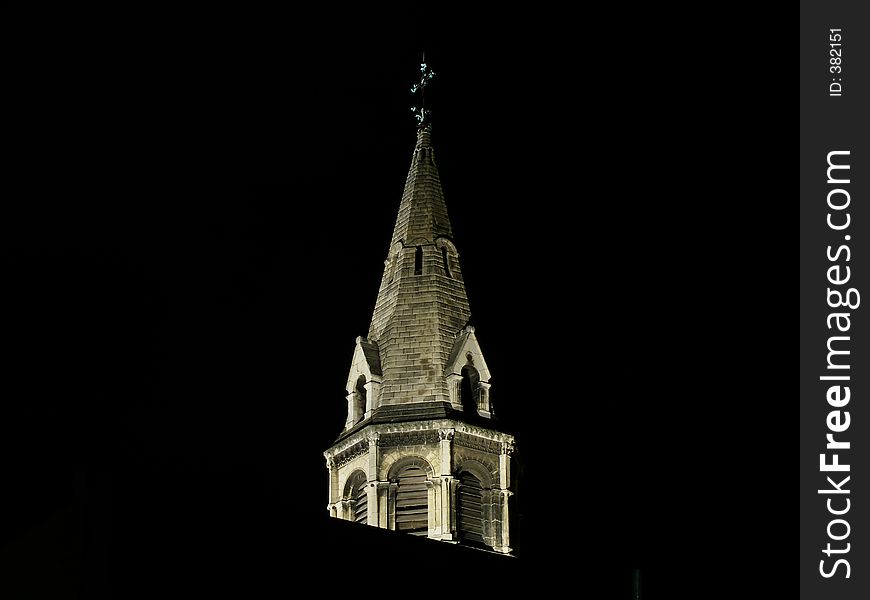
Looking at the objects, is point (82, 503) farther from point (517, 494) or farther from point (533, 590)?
point (517, 494)

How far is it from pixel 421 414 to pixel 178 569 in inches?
694

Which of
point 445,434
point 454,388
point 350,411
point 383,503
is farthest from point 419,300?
point 383,503

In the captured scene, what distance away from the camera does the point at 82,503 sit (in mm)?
24281

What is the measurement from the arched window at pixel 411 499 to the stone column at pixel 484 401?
6.81 feet

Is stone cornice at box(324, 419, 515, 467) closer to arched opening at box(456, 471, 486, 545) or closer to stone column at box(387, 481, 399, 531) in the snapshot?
arched opening at box(456, 471, 486, 545)

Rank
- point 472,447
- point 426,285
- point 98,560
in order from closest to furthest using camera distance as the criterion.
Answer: point 98,560
point 472,447
point 426,285

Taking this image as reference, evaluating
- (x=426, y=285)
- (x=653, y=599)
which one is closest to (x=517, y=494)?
(x=426, y=285)

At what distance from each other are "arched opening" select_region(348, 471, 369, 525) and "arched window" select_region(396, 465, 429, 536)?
78 cm

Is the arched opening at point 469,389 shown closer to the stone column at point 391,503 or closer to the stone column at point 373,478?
the stone column at point 373,478

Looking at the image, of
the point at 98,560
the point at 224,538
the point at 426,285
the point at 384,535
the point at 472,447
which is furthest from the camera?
the point at 426,285

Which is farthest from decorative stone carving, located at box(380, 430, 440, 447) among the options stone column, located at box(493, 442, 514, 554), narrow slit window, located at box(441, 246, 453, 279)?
narrow slit window, located at box(441, 246, 453, 279)

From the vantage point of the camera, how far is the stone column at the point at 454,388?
141ft

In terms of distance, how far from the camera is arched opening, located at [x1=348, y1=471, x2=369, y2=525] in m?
42.3

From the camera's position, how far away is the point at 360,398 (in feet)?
145
